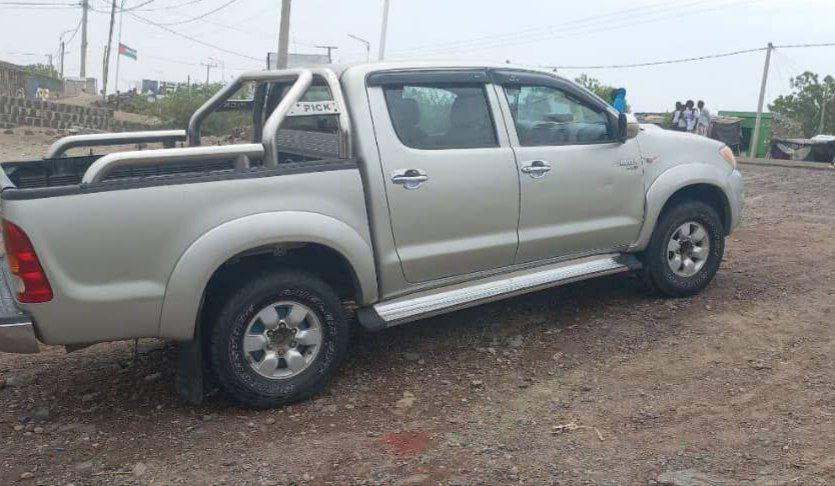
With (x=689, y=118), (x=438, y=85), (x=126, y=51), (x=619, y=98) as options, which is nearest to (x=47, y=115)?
(x=689, y=118)

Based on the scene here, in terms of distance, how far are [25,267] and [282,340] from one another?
1269mm

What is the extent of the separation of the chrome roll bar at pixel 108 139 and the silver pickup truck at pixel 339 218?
0.06ft

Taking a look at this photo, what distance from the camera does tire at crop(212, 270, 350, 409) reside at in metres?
3.88

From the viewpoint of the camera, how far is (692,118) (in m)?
17.6

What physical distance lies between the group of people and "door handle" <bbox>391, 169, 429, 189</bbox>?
567 inches

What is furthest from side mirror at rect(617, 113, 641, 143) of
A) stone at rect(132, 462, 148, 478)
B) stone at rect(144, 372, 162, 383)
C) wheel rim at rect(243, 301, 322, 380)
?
stone at rect(132, 462, 148, 478)

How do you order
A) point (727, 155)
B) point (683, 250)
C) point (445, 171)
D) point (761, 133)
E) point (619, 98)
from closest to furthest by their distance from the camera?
1. point (445, 171)
2. point (683, 250)
3. point (727, 155)
4. point (619, 98)
5. point (761, 133)

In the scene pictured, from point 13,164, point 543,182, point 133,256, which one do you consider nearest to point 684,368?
point 543,182

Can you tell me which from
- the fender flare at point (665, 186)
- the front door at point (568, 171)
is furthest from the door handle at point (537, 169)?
the fender flare at point (665, 186)

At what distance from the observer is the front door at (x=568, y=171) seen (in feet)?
15.9

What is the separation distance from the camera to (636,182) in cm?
528

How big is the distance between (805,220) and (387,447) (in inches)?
291

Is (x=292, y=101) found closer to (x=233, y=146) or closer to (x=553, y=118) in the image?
(x=233, y=146)

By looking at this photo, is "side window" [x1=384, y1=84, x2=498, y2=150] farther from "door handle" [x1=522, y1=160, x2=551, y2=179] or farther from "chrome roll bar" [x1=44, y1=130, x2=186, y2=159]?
"chrome roll bar" [x1=44, y1=130, x2=186, y2=159]
